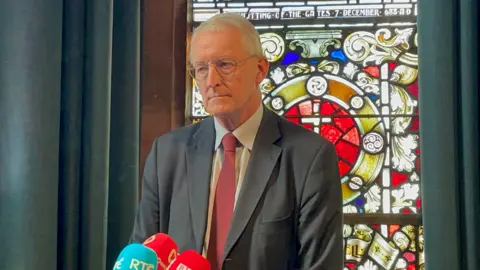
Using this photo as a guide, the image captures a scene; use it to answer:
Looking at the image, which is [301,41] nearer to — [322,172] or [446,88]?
[446,88]

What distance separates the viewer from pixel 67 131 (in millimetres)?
1475

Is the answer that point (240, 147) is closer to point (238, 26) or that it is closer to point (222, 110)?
point (222, 110)

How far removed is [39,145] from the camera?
1379 mm

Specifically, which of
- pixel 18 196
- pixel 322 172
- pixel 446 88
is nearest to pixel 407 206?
pixel 446 88

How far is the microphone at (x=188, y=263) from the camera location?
0.88 metres

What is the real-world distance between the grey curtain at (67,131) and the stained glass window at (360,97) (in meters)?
0.27

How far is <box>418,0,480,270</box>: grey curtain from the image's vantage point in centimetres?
136

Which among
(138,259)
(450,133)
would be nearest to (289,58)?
(450,133)

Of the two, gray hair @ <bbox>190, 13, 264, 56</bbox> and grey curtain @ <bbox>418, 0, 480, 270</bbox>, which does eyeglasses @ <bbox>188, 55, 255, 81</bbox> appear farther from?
grey curtain @ <bbox>418, 0, 480, 270</bbox>

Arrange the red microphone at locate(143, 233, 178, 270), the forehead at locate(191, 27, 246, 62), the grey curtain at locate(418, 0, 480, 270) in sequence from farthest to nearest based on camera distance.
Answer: the grey curtain at locate(418, 0, 480, 270)
the forehead at locate(191, 27, 246, 62)
the red microphone at locate(143, 233, 178, 270)

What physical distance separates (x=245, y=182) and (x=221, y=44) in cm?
22

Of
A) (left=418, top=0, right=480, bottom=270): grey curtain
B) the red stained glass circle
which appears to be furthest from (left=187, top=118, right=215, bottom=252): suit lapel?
the red stained glass circle

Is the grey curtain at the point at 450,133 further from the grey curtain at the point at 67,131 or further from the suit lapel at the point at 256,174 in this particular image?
the grey curtain at the point at 67,131

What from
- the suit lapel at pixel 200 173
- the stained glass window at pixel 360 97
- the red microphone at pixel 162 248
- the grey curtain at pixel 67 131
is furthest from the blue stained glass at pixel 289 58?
the red microphone at pixel 162 248
